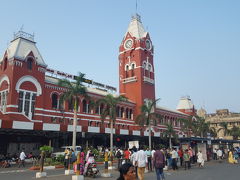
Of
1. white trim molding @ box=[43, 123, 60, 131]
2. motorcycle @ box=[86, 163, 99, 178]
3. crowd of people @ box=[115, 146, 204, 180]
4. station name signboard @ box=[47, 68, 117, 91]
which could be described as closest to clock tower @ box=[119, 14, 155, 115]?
station name signboard @ box=[47, 68, 117, 91]

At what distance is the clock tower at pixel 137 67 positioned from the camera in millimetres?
55719

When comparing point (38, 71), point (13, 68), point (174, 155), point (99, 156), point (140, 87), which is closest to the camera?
point (174, 155)

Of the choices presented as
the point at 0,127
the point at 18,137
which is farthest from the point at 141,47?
the point at 0,127

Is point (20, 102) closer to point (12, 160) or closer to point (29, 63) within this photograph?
point (29, 63)

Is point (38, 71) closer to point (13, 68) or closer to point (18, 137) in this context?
point (13, 68)

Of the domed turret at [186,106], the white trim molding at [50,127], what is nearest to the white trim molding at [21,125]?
the white trim molding at [50,127]

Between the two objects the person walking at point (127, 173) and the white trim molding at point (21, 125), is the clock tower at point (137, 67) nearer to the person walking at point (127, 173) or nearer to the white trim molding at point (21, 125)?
the white trim molding at point (21, 125)

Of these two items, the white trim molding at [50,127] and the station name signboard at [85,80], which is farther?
the station name signboard at [85,80]

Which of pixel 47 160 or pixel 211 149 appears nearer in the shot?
pixel 47 160

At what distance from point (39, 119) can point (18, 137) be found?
4.17 m

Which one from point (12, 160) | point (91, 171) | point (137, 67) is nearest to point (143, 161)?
point (91, 171)

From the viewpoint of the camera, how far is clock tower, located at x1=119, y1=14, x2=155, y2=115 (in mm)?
55719

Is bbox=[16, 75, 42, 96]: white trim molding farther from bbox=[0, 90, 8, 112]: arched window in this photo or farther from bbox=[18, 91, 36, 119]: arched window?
Result: bbox=[0, 90, 8, 112]: arched window

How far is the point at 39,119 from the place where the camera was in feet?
115
